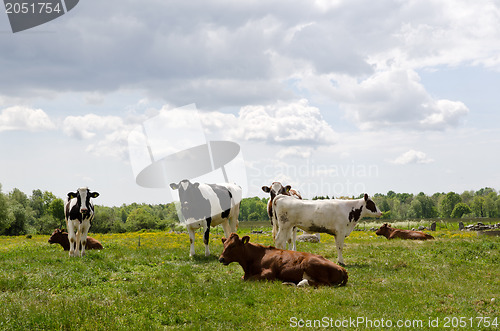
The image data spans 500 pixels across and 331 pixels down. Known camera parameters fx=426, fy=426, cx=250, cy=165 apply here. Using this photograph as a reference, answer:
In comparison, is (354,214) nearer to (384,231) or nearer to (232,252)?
(232,252)

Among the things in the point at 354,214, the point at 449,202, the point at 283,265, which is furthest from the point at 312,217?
the point at 449,202

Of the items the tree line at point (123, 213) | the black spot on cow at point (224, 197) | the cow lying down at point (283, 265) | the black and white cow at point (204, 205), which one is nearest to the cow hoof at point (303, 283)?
the cow lying down at point (283, 265)

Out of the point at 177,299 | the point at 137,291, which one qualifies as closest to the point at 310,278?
the point at 177,299

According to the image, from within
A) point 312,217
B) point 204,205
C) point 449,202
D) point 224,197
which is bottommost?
point 449,202

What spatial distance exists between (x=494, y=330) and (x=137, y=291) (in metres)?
8.08

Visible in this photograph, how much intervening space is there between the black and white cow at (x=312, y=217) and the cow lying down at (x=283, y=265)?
9.88 feet

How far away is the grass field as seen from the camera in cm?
836

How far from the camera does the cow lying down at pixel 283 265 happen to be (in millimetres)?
11875

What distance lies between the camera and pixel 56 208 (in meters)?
82.0

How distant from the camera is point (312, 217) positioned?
16.3 meters

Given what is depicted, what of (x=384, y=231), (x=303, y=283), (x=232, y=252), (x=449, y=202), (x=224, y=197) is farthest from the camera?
(x=449, y=202)

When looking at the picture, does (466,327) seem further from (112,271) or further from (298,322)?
(112,271)

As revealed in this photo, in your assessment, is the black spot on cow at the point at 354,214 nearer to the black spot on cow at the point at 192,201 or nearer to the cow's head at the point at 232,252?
the cow's head at the point at 232,252

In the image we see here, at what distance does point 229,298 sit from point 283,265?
2600 millimetres
